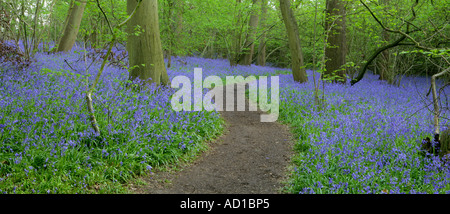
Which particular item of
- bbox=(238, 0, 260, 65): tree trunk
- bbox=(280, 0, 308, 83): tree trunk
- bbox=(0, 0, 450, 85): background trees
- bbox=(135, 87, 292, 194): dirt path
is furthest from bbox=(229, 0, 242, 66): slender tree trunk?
bbox=(135, 87, 292, 194): dirt path

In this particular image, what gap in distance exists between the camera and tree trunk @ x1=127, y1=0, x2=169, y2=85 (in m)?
7.95

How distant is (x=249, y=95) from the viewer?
39.3 ft

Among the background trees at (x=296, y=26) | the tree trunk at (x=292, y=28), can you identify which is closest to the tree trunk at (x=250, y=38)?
the background trees at (x=296, y=26)

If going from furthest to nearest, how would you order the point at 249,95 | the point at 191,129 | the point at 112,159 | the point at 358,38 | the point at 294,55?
the point at 358,38 < the point at 294,55 < the point at 249,95 < the point at 191,129 < the point at 112,159

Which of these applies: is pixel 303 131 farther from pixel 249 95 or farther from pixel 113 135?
pixel 249 95

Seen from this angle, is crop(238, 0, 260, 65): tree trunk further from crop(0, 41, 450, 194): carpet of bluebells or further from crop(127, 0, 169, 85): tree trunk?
crop(0, 41, 450, 194): carpet of bluebells

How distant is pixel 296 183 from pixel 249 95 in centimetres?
773

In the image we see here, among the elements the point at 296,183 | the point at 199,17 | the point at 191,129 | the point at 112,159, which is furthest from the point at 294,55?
the point at 112,159

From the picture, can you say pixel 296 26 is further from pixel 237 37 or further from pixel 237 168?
pixel 237 168

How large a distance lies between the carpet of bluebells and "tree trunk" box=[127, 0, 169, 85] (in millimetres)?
965

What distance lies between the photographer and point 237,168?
17.3ft

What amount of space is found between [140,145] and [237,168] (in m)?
1.68

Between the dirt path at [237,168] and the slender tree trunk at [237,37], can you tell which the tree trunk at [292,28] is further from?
the dirt path at [237,168]
